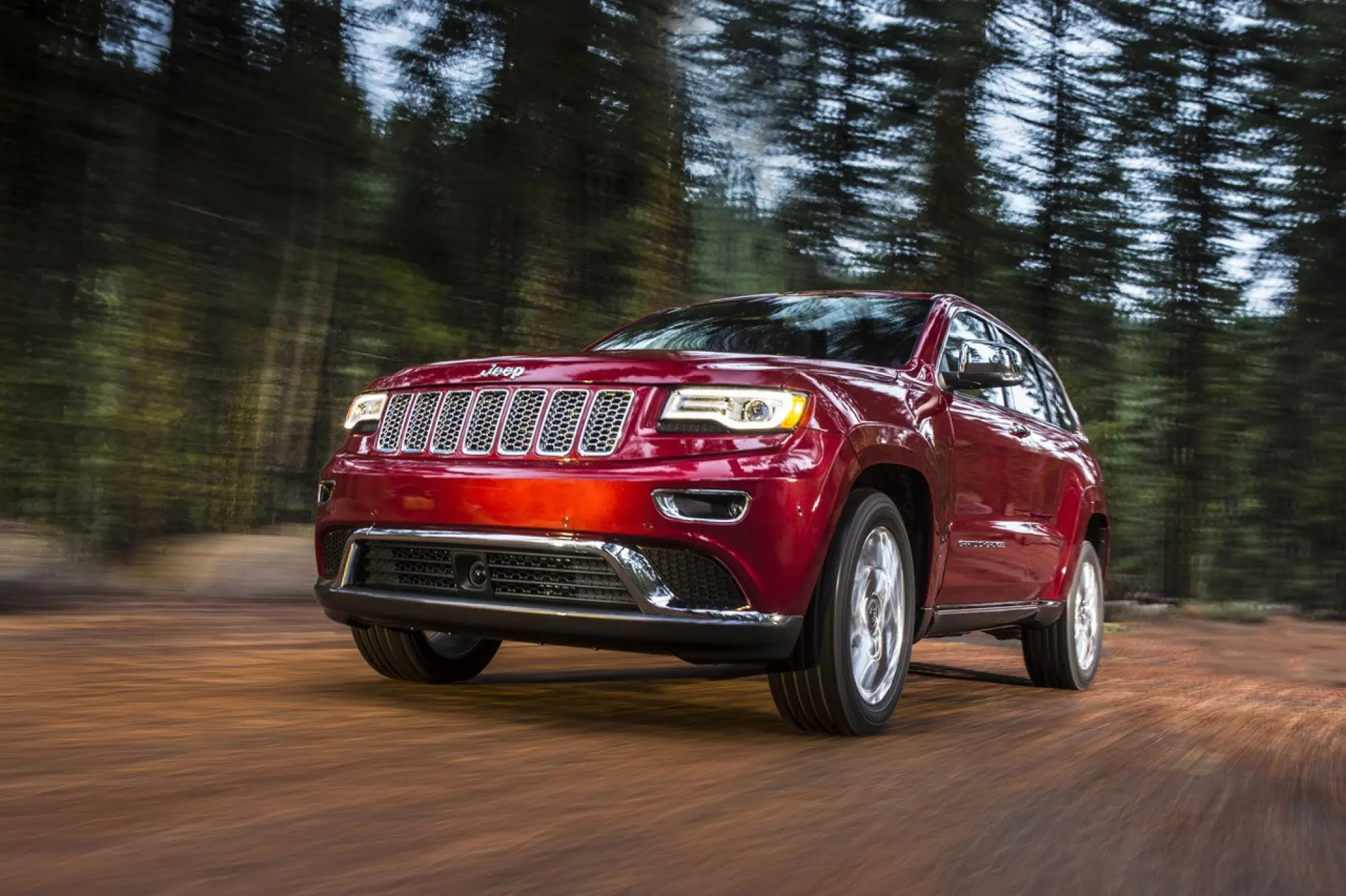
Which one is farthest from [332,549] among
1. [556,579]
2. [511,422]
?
[556,579]

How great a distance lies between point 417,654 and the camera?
614cm

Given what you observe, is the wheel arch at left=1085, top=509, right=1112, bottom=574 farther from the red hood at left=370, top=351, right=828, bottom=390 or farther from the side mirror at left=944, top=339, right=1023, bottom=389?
the red hood at left=370, top=351, right=828, bottom=390

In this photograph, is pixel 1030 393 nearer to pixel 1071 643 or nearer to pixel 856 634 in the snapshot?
pixel 1071 643

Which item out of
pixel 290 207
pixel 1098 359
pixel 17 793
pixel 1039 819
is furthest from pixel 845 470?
pixel 1098 359

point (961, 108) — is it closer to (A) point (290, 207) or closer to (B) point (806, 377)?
(A) point (290, 207)

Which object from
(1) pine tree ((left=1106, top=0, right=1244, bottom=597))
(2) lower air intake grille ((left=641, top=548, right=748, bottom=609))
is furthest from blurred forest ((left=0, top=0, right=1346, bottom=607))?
(2) lower air intake grille ((left=641, top=548, right=748, bottom=609))

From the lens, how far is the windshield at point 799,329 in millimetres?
6258

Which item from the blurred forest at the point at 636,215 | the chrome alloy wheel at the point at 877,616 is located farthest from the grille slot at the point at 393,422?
the blurred forest at the point at 636,215

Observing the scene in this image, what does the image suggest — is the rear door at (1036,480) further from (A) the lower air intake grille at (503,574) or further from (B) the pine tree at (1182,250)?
(B) the pine tree at (1182,250)

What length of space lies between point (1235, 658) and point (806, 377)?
7.18 metres

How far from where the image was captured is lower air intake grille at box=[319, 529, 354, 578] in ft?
18.3

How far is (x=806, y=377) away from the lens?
5.09m

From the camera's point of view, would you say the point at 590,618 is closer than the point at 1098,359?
Yes

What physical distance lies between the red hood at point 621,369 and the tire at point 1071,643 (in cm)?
311
